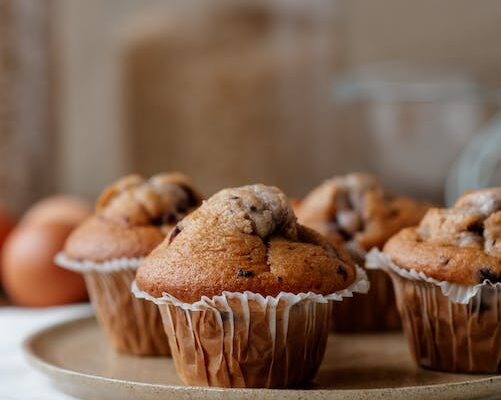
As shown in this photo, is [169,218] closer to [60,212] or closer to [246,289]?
[246,289]

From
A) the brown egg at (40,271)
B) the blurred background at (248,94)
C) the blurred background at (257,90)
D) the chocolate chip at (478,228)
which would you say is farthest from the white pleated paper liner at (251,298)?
the blurred background at (257,90)

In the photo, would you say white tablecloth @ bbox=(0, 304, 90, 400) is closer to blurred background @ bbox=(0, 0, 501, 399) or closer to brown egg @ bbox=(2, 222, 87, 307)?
brown egg @ bbox=(2, 222, 87, 307)

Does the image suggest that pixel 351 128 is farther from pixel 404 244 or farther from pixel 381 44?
pixel 404 244

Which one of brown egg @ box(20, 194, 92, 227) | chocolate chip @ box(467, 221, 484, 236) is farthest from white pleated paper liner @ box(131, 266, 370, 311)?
brown egg @ box(20, 194, 92, 227)

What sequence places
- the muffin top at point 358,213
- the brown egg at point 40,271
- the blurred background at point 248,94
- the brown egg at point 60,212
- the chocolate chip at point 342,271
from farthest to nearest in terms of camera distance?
the blurred background at point 248,94 → the brown egg at point 60,212 → the brown egg at point 40,271 → the muffin top at point 358,213 → the chocolate chip at point 342,271

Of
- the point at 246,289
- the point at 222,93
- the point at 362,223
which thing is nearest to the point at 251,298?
the point at 246,289

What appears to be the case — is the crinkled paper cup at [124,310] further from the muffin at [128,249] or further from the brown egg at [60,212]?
the brown egg at [60,212]
